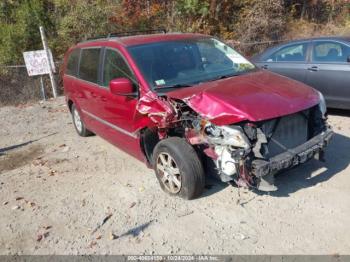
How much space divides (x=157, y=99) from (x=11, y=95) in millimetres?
8787

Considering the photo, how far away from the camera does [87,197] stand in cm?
502

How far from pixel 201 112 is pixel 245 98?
49 cm

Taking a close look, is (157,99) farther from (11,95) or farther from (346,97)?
(11,95)

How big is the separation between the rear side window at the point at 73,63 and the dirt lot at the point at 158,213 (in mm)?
1773

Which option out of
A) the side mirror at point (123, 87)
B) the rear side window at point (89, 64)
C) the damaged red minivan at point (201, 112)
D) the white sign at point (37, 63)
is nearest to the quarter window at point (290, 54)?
the damaged red minivan at point (201, 112)

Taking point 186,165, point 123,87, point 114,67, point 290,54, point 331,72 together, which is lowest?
point 186,165

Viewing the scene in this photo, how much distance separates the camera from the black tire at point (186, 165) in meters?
4.28

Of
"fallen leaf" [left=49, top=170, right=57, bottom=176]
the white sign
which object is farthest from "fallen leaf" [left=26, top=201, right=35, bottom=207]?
the white sign

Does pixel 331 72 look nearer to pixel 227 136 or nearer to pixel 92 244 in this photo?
pixel 227 136

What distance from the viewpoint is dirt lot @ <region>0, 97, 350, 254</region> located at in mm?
3807

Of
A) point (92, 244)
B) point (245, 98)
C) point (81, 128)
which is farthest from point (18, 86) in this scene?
point (245, 98)

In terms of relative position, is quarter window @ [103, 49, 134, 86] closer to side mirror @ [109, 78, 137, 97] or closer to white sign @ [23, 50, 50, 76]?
side mirror @ [109, 78, 137, 97]

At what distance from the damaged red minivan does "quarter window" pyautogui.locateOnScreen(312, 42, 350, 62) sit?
242cm

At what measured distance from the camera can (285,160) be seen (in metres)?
4.05
